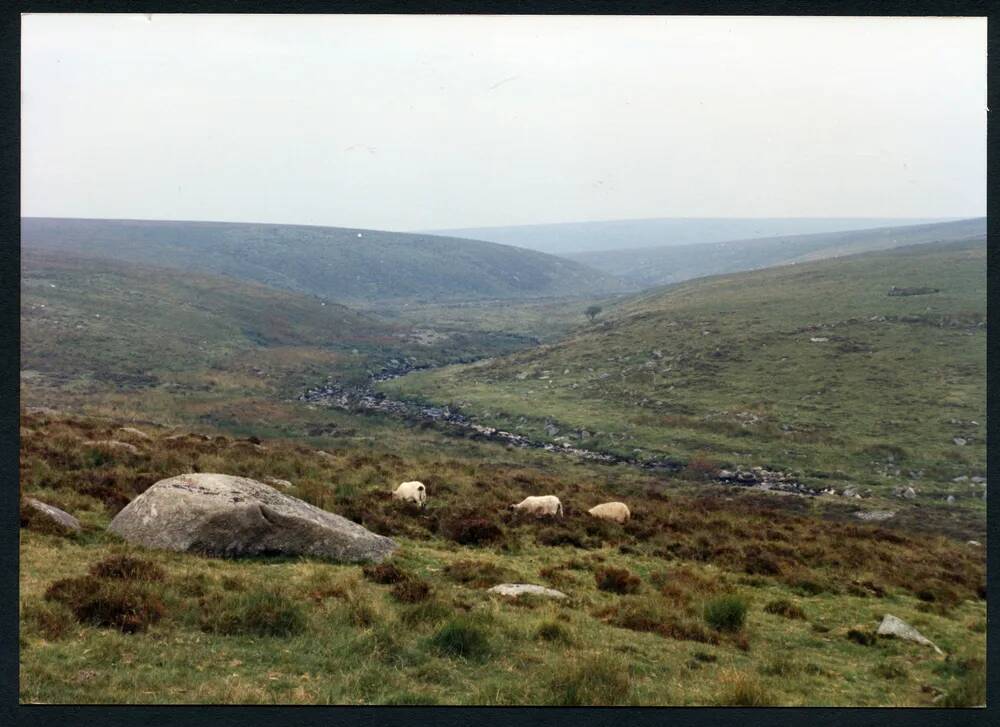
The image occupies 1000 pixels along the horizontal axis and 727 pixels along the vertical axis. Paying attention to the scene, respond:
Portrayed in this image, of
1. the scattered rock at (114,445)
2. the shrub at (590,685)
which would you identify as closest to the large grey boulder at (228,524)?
the shrub at (590,685)

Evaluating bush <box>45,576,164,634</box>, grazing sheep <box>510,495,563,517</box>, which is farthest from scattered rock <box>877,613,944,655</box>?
bush <box>45,576,164,634</box>

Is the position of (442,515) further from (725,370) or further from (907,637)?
(725,370)

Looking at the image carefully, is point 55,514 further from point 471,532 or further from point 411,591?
point 471,532

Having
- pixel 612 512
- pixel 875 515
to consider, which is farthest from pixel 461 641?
pixel 875 515

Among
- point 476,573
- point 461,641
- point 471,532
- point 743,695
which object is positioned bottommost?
point 471,532

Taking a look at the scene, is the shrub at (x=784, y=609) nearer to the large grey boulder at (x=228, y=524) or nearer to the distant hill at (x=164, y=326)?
the large grey boulder at (x=228, y=524)

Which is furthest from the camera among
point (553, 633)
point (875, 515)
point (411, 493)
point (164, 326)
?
point (164, 326)

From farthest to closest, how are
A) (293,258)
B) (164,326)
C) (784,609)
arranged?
(293,258)
(164,326)
(784,609)
